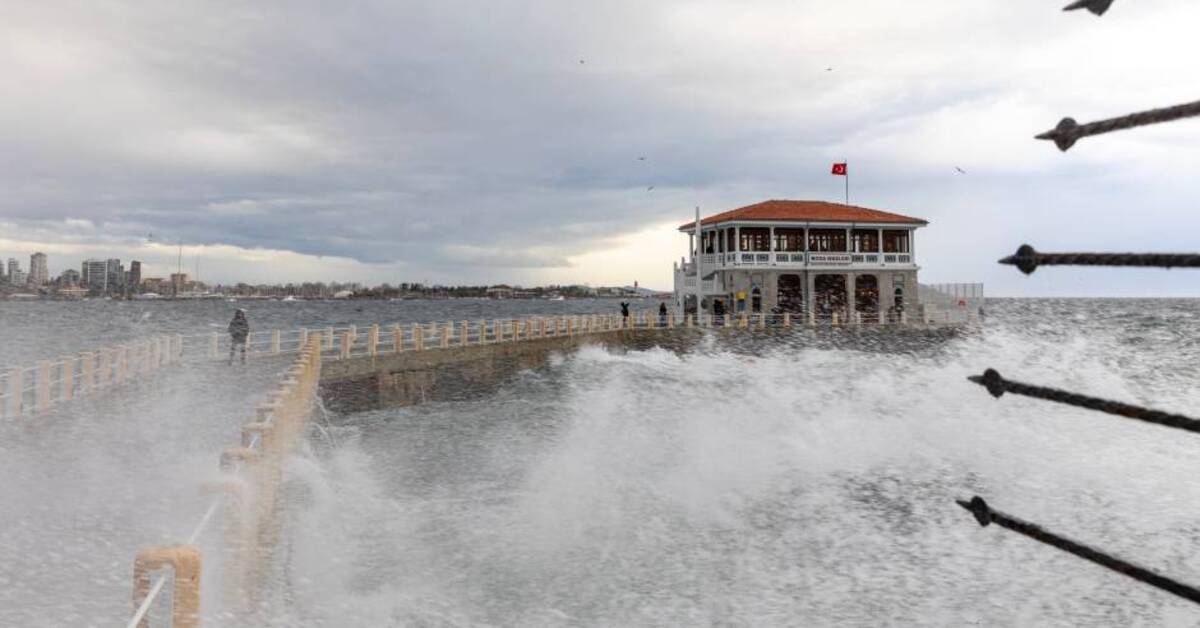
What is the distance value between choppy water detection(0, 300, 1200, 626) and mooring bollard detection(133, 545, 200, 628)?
3609 mm

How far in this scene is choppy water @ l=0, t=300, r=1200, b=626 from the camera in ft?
34.4

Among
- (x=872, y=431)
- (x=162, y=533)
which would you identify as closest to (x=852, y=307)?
(x=872, y=431)

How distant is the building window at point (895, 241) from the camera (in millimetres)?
52281

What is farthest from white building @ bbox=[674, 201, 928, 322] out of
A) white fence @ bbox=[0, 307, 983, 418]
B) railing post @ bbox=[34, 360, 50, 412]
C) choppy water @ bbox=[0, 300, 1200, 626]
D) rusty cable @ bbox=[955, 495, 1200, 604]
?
rusty cable @ bbox=[955, 495, 1200, 604]

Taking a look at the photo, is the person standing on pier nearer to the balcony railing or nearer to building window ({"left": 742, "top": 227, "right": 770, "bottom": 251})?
the balcony railing

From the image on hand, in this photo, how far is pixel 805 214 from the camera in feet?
165

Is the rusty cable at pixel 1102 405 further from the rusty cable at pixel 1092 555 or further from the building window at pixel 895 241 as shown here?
the building window at pixel 895 241

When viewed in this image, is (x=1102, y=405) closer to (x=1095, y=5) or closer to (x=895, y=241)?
(x=1095, y=5)

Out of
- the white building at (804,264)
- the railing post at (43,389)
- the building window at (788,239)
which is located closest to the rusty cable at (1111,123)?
the railing post at (43,389)

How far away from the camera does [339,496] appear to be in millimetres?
16766

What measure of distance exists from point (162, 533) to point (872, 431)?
20226 millimetres

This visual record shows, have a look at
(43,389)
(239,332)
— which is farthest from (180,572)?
(239,332)

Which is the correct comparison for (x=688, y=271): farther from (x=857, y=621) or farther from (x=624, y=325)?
(x=857, y=621)

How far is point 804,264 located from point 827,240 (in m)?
4.00
